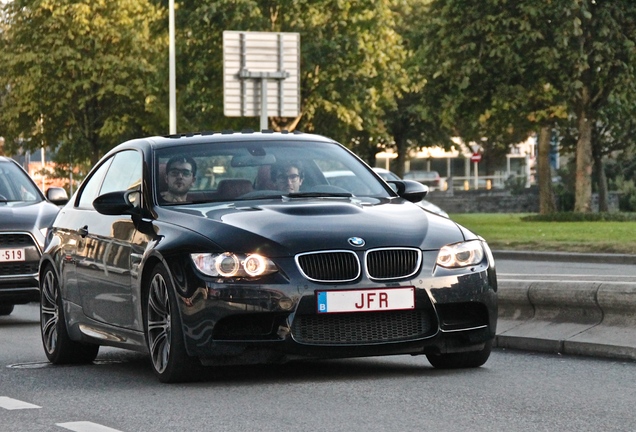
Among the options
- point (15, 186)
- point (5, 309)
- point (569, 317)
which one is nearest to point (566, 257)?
point (5, 309)

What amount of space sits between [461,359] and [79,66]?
48943mm

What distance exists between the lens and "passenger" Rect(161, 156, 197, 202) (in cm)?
994

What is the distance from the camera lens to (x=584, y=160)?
4356 cm

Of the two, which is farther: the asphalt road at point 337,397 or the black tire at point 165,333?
the black tire at point 165,333

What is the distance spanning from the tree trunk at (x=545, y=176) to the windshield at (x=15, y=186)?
34.9 meters

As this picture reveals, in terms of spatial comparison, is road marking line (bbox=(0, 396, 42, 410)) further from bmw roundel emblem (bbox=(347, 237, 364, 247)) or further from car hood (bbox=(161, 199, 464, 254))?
bmw roundel emblem (bbox=(347, 237, 364, 247))

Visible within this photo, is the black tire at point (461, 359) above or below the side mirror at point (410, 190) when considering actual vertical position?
below

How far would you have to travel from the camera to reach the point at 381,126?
56.6 m

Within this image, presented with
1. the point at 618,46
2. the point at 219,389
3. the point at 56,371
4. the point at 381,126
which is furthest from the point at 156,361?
the point at 381,126

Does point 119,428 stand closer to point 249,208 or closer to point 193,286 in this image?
point 193,286

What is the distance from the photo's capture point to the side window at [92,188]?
1126cm

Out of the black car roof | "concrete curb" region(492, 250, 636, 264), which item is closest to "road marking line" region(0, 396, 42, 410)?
the black car roof

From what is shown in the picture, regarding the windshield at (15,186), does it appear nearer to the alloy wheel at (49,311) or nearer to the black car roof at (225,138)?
the alloy wheel at (49,311)

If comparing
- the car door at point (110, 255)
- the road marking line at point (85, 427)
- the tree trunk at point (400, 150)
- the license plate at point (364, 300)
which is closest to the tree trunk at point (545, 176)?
the tree trunk at point (400, 150)
